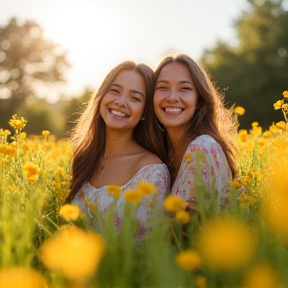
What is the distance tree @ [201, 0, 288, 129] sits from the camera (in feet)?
81.4

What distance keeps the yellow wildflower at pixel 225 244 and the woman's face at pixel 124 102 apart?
1646mm

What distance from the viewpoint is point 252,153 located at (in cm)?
438

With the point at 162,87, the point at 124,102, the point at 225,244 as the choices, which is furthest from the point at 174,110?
the point at 225,244

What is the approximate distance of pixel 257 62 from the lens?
2616cm

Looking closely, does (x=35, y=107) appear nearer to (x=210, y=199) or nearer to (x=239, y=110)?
(x=239, y=110)

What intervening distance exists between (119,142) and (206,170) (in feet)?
3.18

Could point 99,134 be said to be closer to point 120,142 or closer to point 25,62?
point 120,142

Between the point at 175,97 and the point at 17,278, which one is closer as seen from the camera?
the point at 17,278

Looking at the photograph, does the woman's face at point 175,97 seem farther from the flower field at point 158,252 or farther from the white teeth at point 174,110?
the flower field at point 158,252

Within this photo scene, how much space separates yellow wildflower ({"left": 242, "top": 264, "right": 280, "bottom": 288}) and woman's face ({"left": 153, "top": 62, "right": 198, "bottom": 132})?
5.82ft

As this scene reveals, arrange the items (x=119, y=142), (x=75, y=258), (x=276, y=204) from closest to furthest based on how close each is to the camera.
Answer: (x=75, y=258), (x=276, y=204), (x=119, y=142)

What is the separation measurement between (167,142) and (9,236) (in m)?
2.20

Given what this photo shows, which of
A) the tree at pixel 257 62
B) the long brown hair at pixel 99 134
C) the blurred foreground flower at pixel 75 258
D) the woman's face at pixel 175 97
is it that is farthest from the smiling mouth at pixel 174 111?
the tree at pixel 257 62

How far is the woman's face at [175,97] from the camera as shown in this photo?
3.69 meters
